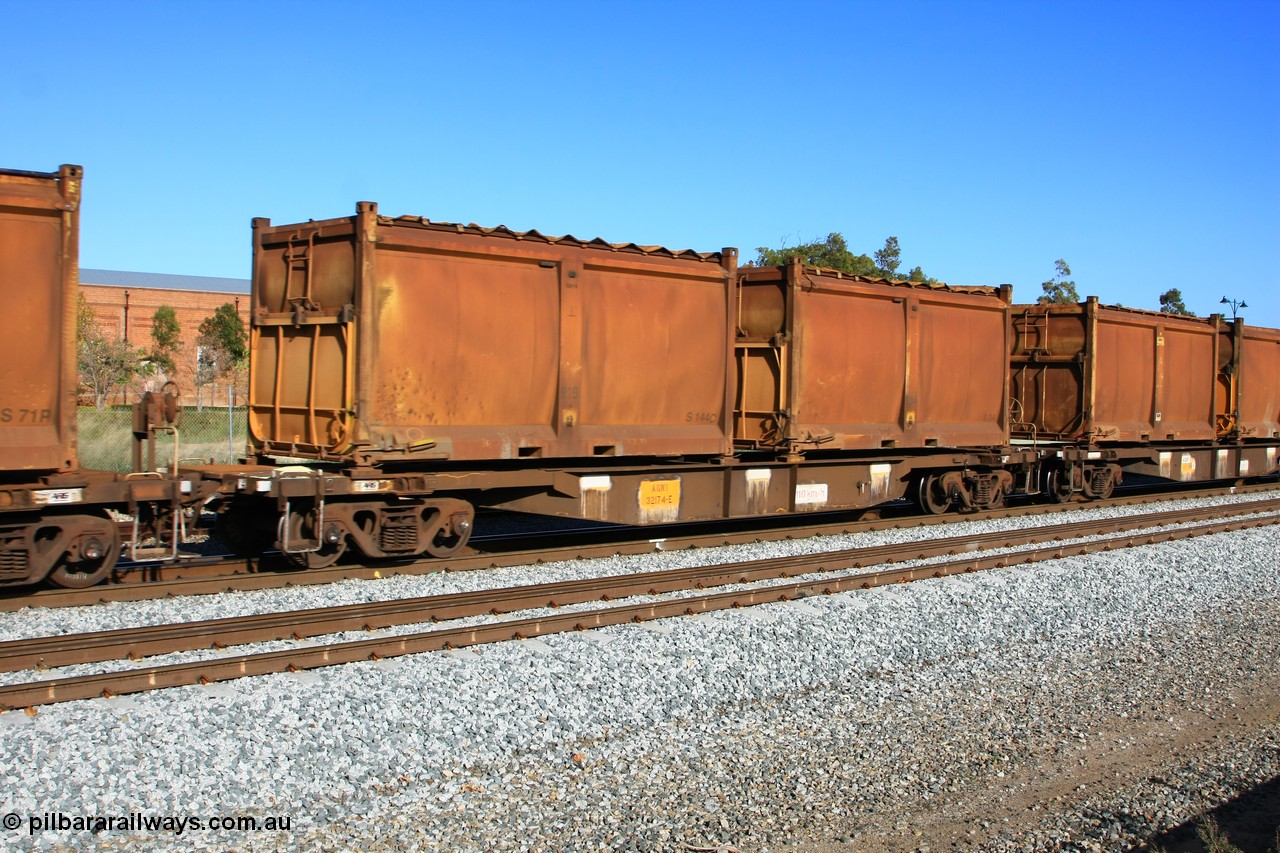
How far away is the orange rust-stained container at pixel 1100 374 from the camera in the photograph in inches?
753

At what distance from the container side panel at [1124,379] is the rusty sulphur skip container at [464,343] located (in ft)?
32.7

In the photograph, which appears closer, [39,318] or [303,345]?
[39,318]

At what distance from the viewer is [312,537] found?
412 inches

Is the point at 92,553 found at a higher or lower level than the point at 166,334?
lower

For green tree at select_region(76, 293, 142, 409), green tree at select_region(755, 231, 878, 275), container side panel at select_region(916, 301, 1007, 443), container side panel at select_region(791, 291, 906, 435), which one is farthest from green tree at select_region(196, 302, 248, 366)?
container side panel at select_region(791, 291, 906, 435)

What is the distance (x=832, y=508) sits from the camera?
15.0m

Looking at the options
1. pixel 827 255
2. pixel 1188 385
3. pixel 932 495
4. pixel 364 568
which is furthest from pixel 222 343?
pixel 364 568

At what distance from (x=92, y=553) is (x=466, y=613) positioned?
11.2 ft

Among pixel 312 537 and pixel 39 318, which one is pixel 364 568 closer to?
pixel 312 537

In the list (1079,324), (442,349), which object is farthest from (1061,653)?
(1079,324)

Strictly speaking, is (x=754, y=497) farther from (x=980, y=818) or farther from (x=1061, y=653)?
(x=980, y=818)

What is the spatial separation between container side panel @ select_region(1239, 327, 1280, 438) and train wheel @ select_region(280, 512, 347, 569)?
20.5 meters

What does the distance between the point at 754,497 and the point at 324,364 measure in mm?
5968

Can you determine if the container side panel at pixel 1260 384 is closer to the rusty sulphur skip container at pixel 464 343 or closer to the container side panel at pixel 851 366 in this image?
the container side panel at pixel 851 366
